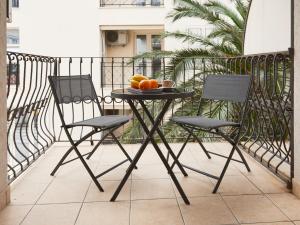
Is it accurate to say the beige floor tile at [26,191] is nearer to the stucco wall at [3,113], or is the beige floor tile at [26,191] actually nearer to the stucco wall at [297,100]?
the stucco wall at [3,113]

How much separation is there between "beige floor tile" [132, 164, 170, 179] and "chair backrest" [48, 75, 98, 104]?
2.64 feet

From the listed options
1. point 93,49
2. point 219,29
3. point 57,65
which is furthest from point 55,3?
point 57,65

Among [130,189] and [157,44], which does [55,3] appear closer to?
[157,44]

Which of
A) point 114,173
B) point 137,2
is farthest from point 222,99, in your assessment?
point 137,2

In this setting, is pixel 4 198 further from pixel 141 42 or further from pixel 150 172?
pixel 141 42

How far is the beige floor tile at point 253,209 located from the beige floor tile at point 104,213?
0.69 meters

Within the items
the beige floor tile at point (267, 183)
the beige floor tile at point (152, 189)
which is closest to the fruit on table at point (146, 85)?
the beige floor tile at point (152, 189)

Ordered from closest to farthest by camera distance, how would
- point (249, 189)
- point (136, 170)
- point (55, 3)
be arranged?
point (249, 189) → point (136, 170) → point (55, 3)

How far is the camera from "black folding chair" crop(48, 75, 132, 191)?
2.85 m

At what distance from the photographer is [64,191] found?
2.74m

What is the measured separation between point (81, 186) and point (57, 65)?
69.8 inches

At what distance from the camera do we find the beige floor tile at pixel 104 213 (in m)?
2.21

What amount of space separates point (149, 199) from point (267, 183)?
0.95m

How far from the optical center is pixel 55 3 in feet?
36.4
